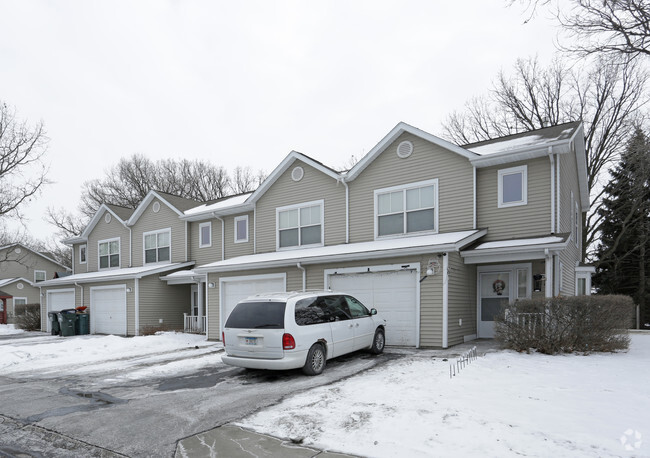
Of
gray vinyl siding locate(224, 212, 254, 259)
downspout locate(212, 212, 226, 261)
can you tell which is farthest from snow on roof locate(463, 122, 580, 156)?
downspout locate(212, 212, 226, 261)

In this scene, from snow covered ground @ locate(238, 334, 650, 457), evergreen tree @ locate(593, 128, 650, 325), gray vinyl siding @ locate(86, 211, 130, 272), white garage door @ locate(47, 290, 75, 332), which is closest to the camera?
snow covered ground @ locate(238, 334, 650, 457)

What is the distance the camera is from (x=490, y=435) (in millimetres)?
4797

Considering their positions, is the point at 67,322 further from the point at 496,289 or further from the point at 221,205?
the point at 496,289

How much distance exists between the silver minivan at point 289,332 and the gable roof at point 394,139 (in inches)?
246

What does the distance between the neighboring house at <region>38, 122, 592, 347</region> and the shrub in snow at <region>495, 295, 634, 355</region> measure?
5.93 ft

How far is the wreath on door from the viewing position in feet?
42.4

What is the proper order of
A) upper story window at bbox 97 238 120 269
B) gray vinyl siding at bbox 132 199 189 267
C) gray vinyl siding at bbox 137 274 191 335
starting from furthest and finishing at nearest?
1. upper story window at bbox 97 238 120 269
2. gray vinyl siding at bbox 132 199 189 267
3. gray vinyl siding at bbox 137 274 191 335

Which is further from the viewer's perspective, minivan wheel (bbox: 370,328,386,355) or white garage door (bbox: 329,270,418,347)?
white garage door (bbox: 329,270,418,347)

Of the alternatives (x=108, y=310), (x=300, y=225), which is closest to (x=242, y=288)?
(x=300, y=225)

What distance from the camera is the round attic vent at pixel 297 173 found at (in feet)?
55.1

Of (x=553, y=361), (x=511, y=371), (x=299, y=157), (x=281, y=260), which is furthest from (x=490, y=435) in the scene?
(x=299, y=157)

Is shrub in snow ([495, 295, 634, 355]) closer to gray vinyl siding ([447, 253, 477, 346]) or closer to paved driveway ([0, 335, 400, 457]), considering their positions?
gray vinyl siding ([447, 253, 477, 346])

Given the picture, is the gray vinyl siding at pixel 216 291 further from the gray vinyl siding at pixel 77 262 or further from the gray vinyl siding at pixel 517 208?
the gray vinyl siding at pixel 77 262

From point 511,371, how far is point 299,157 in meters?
11.2
